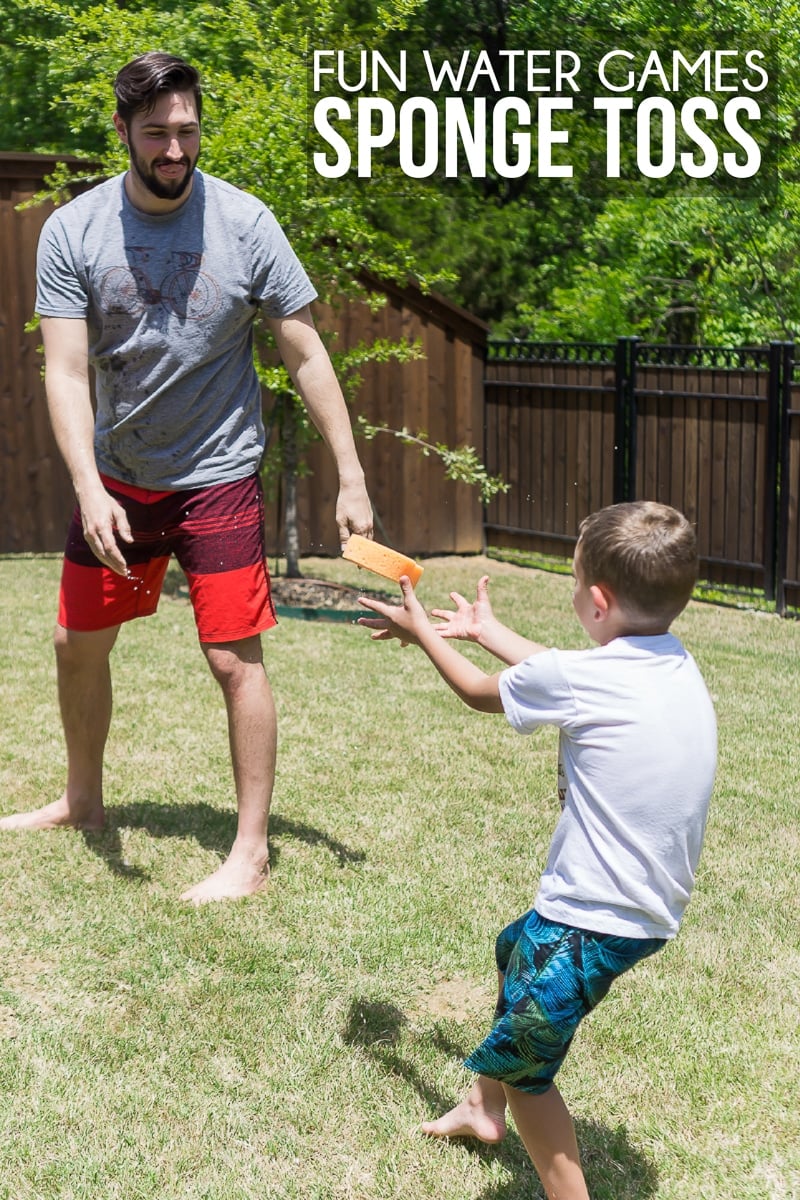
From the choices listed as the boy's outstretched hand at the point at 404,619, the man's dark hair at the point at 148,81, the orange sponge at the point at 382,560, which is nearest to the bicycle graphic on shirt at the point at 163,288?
the man's dark hair at the point at 148,81

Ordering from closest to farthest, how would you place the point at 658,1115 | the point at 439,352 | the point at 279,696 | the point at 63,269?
the point at 658,1115 → the point at 63,269 → the point at 279,696 → the point at 439,352

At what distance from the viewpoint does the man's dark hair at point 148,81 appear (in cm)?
362

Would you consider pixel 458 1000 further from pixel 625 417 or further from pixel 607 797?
pixel 625 417

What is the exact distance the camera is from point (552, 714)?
92.3 inches

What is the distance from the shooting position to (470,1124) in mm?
2738

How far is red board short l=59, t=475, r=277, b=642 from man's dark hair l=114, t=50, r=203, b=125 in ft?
3.33

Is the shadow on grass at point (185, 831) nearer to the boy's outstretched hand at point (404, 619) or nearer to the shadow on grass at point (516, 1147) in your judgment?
the shadow on grass at point (516, 1147)

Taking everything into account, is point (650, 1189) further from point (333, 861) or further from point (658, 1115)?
point (333, 861)

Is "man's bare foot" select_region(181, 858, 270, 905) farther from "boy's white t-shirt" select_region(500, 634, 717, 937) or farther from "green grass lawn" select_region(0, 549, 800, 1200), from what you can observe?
"boy's white t-shirt" select_region(500, 634, 717, 937)

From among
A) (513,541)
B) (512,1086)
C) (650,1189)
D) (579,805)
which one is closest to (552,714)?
(579,805)

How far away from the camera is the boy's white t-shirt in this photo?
2.33m

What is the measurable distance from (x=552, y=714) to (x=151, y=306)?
198 centimetres

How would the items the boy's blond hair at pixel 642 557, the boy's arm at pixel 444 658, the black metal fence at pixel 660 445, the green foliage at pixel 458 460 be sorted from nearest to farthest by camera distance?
1. the boy's blond hair at pixel 642 557
2. the boy's arm at pixel 444 658
3. the black metal fence at pixel 660 445
4. the green foliage at pixel 458 460

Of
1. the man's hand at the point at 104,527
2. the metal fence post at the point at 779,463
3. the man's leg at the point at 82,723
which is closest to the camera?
the man's hand at the point at 104,527
